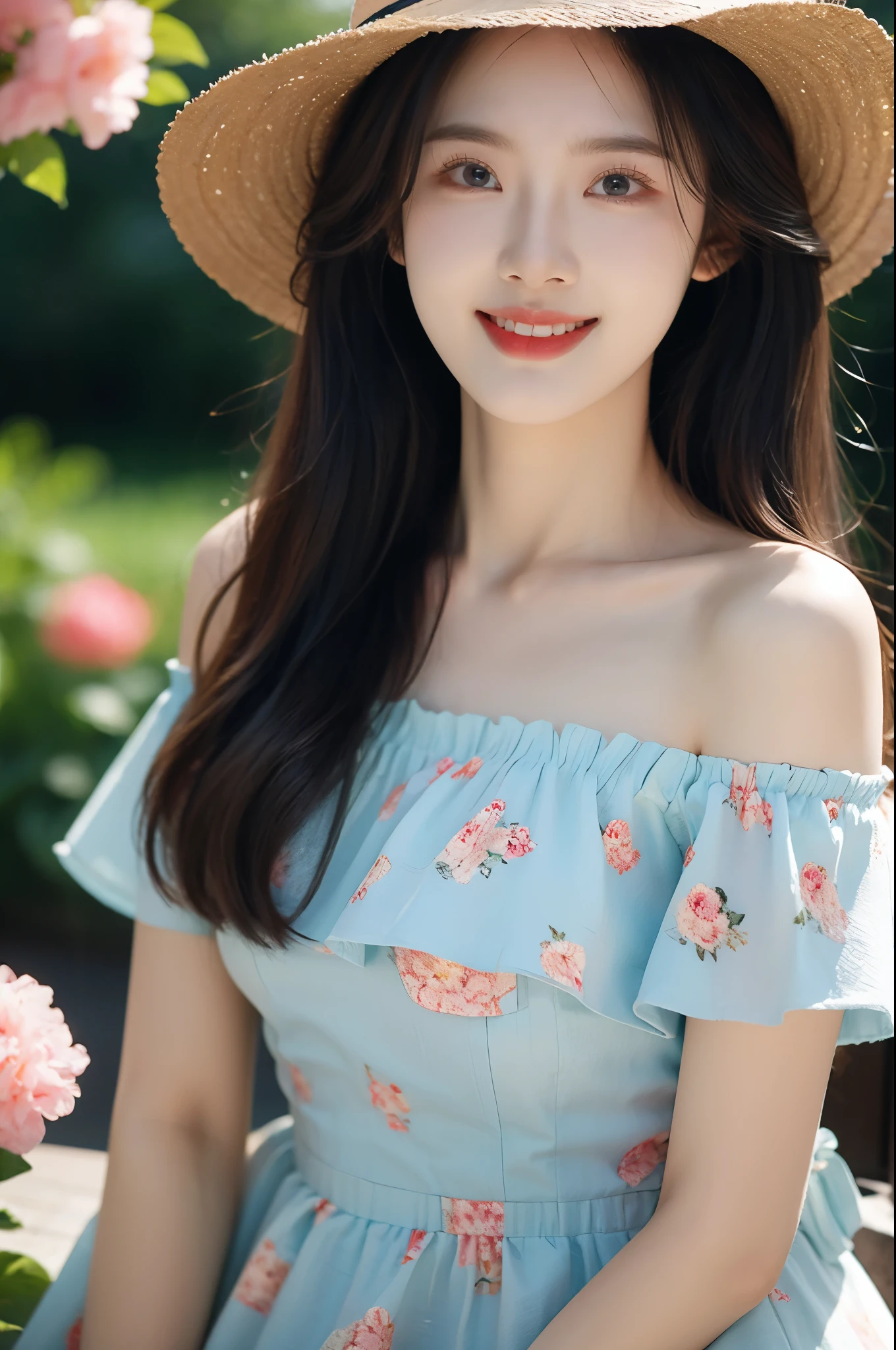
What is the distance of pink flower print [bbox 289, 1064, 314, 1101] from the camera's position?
145 cm

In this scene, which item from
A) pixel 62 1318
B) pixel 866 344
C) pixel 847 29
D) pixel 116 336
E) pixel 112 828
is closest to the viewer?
pixel 847 29

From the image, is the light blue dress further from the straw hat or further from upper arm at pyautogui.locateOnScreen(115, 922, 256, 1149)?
the straw hat

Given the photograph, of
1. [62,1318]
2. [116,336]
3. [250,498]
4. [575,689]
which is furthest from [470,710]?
[116,336]

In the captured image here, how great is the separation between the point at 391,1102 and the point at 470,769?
358mm

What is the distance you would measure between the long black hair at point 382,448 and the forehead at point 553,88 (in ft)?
0.07

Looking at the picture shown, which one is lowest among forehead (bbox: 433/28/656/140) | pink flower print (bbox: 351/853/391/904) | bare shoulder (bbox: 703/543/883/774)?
pink flower print (bbox: 351/853/391/904)

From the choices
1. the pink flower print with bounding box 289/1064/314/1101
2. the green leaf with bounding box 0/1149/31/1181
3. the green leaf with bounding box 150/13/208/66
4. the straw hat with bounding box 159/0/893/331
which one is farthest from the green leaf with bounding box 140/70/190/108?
the pink flower print with bounding box 289/1064/314/1101

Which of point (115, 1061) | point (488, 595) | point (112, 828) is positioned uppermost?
point (488, 595)

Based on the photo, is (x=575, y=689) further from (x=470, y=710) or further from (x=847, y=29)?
(x=847, y=29)

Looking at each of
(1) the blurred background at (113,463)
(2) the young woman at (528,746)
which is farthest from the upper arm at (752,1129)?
(1) the blurred background at (113,463)

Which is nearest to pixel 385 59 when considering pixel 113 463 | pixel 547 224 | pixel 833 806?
pixel 547 224

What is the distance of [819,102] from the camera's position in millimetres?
1366

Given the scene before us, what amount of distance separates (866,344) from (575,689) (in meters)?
0.88

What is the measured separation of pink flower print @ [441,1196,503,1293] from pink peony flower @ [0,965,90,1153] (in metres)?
0.51
